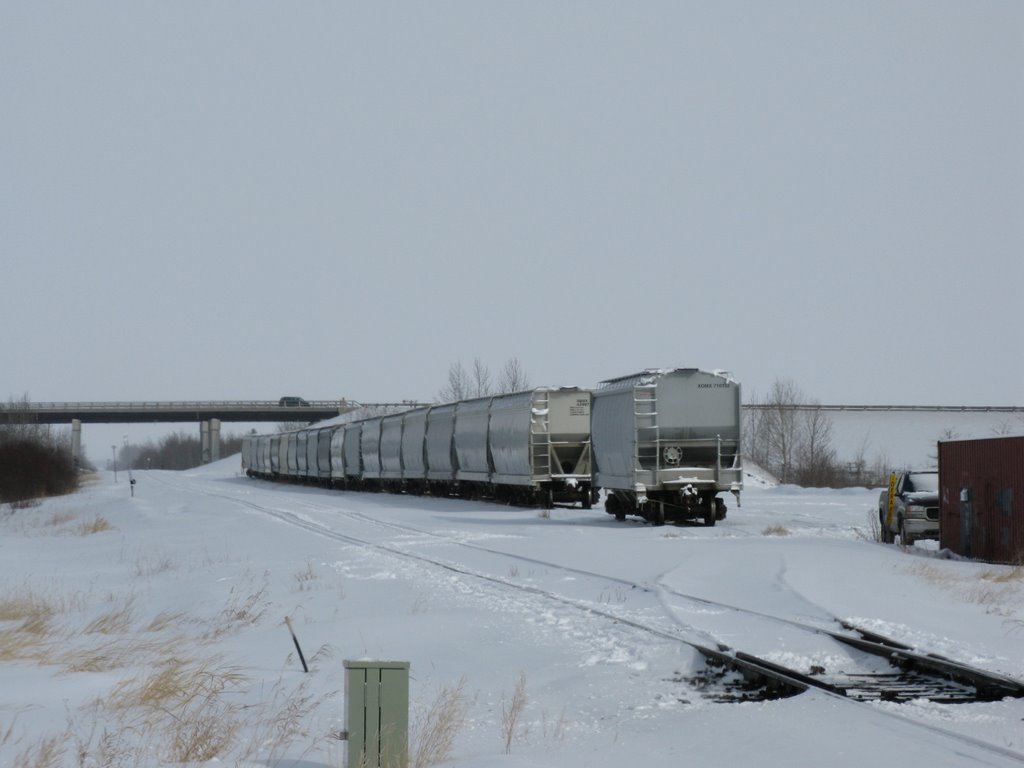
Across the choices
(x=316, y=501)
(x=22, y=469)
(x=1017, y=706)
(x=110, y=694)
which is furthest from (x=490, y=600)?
(x=22, y=469)

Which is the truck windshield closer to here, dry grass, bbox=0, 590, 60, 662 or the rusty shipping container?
the rusty shipping container

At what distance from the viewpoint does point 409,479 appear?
49.4 m

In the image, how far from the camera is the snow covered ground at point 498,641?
7625mm

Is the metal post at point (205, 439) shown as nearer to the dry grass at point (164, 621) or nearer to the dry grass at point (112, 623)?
the dry grass at point (112, 623)

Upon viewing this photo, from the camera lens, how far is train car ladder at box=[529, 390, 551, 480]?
35.1m

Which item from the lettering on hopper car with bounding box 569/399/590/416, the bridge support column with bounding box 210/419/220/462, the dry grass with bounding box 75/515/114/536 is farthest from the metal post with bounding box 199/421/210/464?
the lettering on hopper car with bounding box 569/399/590/416

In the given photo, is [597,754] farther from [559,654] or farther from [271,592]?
[271,592]

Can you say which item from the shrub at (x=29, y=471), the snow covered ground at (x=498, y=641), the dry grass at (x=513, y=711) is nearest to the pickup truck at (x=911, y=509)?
the snow covered ground at (x=498, y=641)

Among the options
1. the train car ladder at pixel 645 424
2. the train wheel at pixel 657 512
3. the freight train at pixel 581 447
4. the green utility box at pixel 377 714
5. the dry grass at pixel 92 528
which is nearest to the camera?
the green utility box at pixel 377 714

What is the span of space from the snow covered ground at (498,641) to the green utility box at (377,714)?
1.93 feet

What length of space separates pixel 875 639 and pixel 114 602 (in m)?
11.0

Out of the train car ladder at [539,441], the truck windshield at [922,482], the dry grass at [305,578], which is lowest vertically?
the dry grass at [305,578]

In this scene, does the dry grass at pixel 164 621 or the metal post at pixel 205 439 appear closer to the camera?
the dry grass at pixel 164 621

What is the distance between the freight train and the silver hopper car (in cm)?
3
